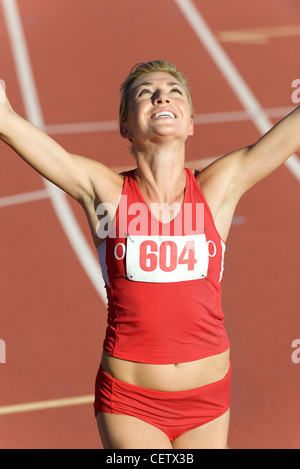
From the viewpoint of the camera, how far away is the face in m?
2.37

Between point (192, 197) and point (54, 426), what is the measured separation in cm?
219

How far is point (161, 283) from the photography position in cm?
231

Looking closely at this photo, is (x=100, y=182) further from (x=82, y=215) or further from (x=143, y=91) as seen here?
(x=82, y=215)

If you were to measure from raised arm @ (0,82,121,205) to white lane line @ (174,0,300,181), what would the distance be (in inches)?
169

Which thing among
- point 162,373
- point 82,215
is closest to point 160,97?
point 162,373

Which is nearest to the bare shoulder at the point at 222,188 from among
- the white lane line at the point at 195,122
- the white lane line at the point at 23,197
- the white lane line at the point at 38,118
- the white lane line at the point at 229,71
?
the white lane line at the point at 38,118

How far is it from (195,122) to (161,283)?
4.92 m

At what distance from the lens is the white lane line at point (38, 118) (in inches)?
214

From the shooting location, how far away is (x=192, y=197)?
2.43m

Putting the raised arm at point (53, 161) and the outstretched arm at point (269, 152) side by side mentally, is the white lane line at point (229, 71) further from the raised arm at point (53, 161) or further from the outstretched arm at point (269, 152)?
the raised arm at point (53, 161)
